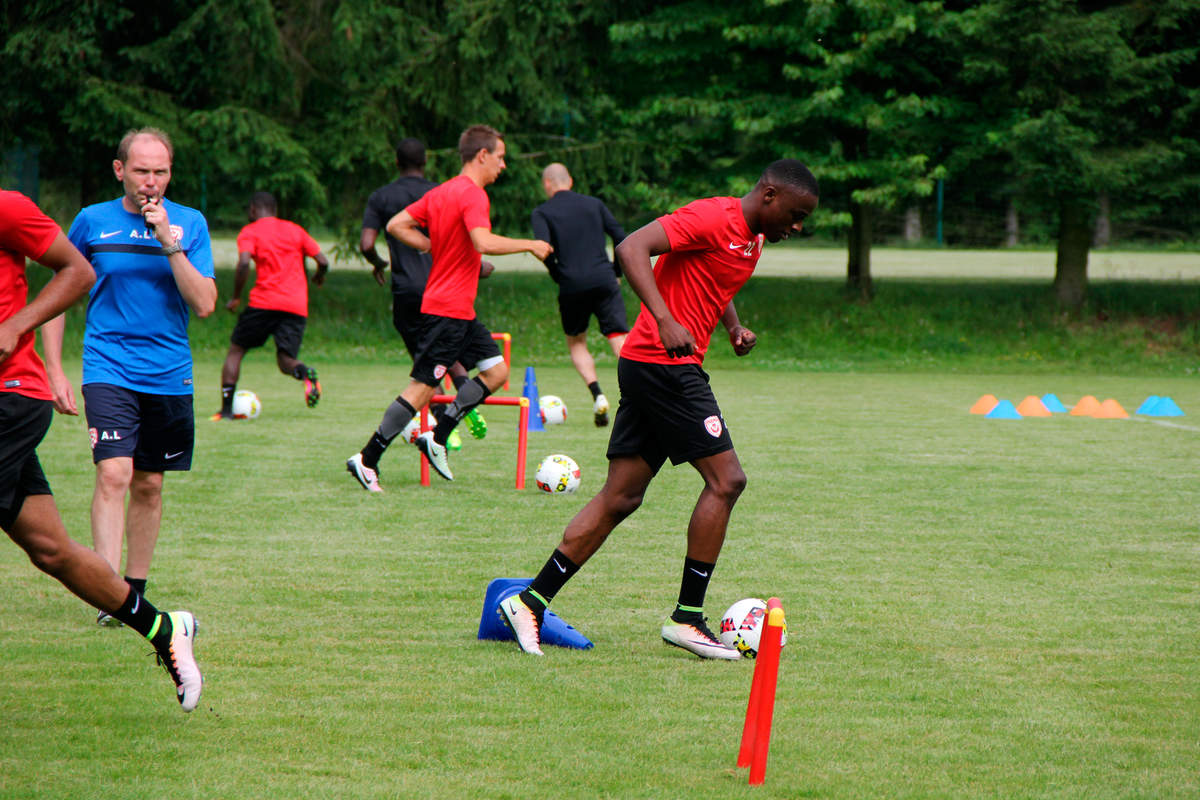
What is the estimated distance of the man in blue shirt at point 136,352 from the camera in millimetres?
5574

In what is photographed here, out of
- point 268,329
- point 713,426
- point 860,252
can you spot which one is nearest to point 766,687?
point 713,426

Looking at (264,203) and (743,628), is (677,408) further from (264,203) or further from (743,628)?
(264,203)

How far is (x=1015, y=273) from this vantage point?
33812 millimetres

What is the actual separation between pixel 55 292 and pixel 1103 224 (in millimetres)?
41351

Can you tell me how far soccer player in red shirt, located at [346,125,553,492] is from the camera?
8.95m

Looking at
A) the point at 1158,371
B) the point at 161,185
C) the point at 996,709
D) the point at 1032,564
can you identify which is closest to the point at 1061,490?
the point at 1032,564

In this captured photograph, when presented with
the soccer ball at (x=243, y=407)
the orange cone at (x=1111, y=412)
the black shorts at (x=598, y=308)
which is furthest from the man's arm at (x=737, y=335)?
the orange cone at (x=1111, y=412)

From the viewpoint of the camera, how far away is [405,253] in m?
11.2

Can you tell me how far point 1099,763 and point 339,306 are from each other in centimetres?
2229

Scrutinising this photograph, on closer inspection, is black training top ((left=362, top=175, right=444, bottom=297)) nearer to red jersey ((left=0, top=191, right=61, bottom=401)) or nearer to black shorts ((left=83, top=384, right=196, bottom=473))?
black shorts ((left=83, top=384, right=196, bottom=473))

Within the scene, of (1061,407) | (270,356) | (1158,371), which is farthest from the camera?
(270,356)

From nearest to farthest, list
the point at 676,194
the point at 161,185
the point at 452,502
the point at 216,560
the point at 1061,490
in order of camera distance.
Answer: the point at 161,185, the point at 216,560, the point at 452,502, the point at 1061,490, the point at 676,194

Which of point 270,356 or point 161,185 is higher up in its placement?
point 161,185

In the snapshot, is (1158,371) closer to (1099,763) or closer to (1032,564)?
(1032,564)
